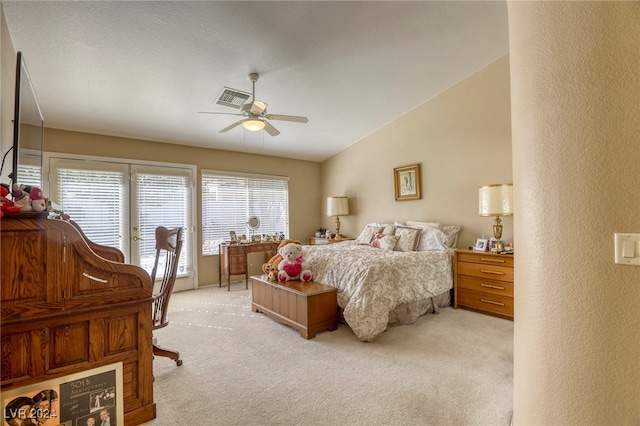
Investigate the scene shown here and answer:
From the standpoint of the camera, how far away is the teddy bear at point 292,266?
346cm

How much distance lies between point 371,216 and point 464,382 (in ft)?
12.0

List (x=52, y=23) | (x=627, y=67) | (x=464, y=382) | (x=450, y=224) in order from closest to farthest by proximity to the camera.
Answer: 1. (x=627, y=67)
2. (x=464, y=382)
3. (x=52, y=23)
4. (x=450, y=224)

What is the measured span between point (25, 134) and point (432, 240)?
4221mm

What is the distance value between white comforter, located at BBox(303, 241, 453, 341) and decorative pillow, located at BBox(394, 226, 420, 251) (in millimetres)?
342

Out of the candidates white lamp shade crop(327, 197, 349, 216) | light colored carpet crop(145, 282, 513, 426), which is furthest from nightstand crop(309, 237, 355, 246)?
light colored carpet crop(145, 282, 513, 426)

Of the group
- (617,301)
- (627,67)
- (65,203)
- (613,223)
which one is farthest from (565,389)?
(65,203)

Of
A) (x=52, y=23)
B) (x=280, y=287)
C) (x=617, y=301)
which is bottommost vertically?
(x=280, y=287)

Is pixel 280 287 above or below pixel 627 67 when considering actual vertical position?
below

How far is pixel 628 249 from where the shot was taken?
0.88 metres

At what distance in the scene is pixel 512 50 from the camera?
3.92ft

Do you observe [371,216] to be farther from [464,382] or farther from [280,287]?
[464,382]

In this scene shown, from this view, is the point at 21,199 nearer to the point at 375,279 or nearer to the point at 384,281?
the point at 375,279

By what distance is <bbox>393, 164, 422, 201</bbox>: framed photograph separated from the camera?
4.77 meters

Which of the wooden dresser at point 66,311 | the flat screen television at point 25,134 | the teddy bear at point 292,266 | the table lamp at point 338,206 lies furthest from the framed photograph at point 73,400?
the table lamp at point 338,206
